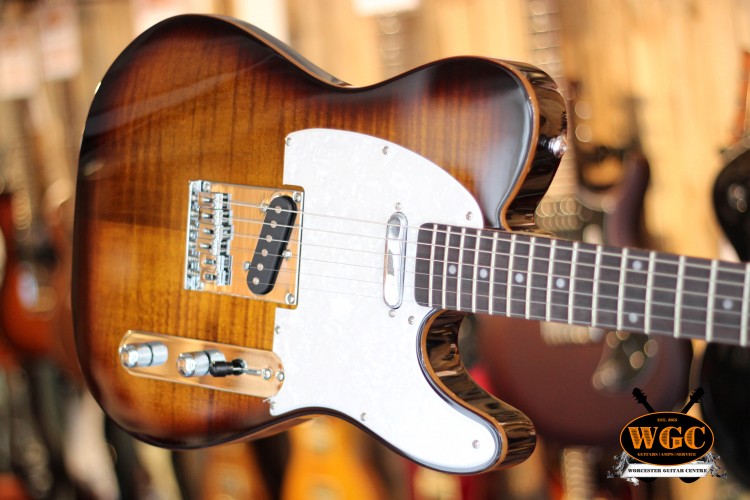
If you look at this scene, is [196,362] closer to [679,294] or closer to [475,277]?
[475,277]

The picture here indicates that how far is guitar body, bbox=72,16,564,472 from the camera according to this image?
2.93ft

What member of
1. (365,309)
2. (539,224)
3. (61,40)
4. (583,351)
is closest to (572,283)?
(365,309)

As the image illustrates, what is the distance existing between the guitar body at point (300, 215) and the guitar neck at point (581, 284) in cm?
3

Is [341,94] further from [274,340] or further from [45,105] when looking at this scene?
[45,105]

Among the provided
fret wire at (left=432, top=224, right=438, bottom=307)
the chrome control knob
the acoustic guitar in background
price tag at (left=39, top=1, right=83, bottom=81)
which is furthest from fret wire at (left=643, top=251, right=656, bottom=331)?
price tag at (left=39, top=1, right=83, bottom=81)

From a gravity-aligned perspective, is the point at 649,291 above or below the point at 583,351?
above

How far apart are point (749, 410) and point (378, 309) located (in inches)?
23.2

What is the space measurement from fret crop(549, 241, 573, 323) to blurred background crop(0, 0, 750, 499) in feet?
1.80

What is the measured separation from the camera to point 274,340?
1.03m

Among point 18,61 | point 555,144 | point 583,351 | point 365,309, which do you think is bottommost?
point 583,351

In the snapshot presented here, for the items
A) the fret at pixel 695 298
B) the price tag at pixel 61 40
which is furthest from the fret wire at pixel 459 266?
the price tag at pixel 61 40

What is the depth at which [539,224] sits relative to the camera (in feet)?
5.48

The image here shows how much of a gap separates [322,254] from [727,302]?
17.0 inches

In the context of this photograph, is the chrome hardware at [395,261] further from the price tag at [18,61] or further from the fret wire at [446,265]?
the price tag at [18,61]
